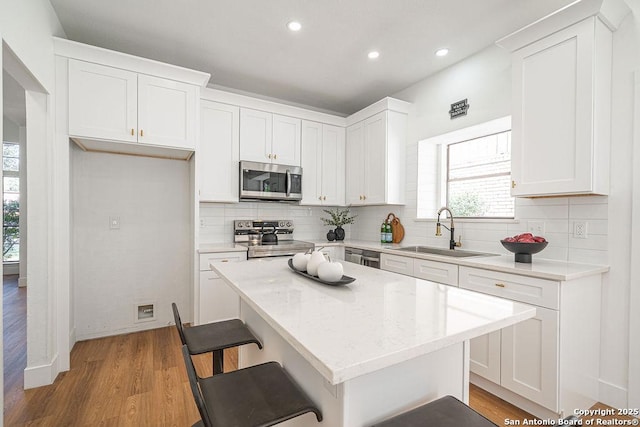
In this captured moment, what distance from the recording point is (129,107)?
2.68 m

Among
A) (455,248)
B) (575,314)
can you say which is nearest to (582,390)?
(575,314)

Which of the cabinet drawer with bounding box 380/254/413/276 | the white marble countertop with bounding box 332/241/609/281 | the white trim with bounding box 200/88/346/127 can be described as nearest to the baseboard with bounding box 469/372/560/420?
the white marble countertop with bounding box 332/241/609/281

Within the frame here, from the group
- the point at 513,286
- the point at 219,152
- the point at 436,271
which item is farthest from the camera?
the point at 219,152

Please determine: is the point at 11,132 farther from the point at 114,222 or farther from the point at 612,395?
the point at 612,395

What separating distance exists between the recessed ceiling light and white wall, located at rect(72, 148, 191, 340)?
191cm

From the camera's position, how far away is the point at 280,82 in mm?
3613

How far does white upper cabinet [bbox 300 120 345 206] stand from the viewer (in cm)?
394

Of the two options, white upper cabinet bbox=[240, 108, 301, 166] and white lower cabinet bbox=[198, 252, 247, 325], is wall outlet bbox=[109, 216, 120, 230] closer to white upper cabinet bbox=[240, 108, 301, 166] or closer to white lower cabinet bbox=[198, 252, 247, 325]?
white lower cabinet bbox=[198, 252, 247, 325]

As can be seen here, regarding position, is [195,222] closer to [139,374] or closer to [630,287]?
[139,374]

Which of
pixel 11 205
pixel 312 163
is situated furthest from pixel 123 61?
pixel 11 205

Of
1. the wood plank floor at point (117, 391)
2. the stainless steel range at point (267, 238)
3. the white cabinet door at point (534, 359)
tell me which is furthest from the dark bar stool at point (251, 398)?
the stainless steel range at point (267, 238)

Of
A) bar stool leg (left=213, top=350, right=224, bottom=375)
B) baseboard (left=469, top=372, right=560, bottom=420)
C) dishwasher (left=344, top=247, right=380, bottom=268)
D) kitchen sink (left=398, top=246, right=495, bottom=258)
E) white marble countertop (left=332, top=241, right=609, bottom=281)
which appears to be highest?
white marble countertop (left=332, top=241, right=609, bottom=281)

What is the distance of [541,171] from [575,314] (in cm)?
95

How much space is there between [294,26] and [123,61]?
1504 millimetres
